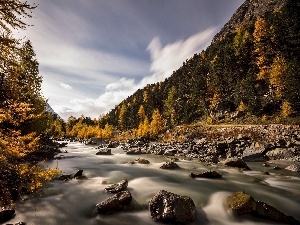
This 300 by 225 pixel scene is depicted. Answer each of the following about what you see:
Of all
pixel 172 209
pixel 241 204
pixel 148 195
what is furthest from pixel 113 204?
pixel 241 204

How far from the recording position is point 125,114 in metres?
105

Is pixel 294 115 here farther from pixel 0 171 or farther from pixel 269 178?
pixel 0 171

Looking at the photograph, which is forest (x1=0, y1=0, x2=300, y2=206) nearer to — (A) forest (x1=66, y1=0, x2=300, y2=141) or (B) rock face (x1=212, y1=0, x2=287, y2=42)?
(A) forest (x1=66, y1=0, x2=300, y2=141)

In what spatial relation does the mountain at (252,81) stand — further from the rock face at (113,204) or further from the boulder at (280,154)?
the rock face at (113,204)

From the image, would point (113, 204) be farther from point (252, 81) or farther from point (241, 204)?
point (252, 81)

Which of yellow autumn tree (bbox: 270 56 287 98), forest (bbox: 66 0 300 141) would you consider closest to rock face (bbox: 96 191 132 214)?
forest (bbox: 66 0 300 141)

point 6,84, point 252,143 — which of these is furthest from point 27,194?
point 252,143

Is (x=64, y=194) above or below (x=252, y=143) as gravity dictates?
below

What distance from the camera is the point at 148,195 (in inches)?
528

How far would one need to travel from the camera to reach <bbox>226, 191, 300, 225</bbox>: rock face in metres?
10.5

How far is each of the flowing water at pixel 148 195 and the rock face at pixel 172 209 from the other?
1.10 feet

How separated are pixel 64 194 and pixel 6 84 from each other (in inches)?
312

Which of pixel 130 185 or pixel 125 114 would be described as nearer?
pixel 130 185

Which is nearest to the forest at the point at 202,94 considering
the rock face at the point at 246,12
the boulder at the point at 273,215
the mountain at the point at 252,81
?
the mountain at the point at 252,81
